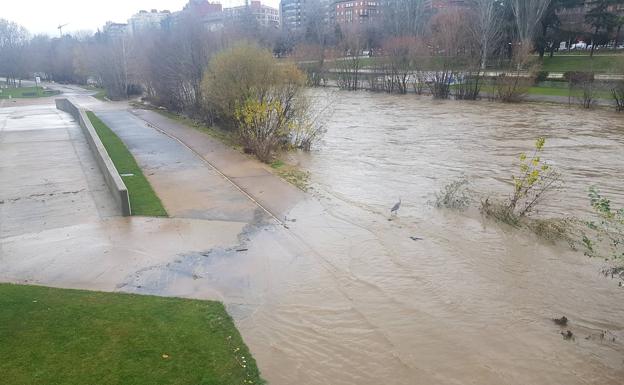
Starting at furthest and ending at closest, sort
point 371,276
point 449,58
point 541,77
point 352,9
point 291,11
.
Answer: point 291,11, point 352,9, point 541,77, point 449,58, point 371,276

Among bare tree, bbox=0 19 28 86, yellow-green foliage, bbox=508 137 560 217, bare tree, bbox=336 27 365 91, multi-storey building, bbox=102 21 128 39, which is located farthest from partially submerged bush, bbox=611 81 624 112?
bare tree, bbox=0 19 28 86

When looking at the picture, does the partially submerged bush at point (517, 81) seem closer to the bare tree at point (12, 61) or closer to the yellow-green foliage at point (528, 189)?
the yellow-green foliage at point (528, 189)

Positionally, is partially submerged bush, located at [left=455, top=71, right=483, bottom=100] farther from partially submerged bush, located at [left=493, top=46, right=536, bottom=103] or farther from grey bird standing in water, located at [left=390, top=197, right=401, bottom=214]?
grey bird standing in water, located at [left=390, top=197, right=401, bottom=214]

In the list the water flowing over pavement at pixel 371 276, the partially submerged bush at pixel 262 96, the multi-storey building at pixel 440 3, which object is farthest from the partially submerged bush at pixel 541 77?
the multi-storey building at pixel 440 3

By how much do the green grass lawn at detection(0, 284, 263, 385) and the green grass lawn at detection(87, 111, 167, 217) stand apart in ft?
15.4

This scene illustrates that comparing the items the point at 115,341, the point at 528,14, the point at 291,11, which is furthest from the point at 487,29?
the point at 291,11

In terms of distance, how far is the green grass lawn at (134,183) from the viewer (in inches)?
493

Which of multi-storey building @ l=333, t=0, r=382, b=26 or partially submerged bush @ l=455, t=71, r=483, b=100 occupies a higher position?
multi-storey building @ l=333, t=0, r=382, b=26

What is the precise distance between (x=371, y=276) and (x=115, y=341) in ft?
15.2

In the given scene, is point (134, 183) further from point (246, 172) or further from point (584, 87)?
point (584, 87)

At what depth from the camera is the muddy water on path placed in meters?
6.65

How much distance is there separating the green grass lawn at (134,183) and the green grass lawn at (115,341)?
471 cm

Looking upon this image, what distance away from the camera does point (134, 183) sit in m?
15.0

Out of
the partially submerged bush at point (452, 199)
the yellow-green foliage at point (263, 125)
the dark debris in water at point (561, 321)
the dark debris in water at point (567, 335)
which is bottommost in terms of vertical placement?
the dark debris in water at point (567, 335)
